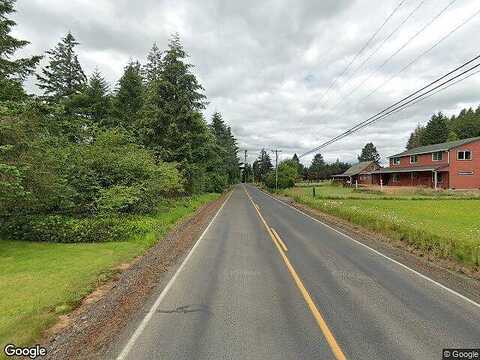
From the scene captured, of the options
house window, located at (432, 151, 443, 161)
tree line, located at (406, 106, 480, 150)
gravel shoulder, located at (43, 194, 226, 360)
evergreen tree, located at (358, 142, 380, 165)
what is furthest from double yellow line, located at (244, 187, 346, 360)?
evergreen tree, located at (358, 142, 380, 165)

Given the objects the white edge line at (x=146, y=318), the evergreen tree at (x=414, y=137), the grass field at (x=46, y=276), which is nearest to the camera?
the white edge line at (x=146, y=318)

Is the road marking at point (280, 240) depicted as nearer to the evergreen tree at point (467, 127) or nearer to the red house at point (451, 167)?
the red house at point (451, 167)

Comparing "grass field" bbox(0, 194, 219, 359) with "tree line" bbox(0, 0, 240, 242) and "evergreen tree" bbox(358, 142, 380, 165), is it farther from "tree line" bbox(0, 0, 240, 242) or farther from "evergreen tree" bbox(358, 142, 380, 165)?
"evergreen tree" bbox(358, 142, 380, 165)

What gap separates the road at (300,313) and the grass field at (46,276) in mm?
1939

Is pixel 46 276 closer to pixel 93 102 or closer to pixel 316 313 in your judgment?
pixel 316 313

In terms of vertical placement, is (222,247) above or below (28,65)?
below

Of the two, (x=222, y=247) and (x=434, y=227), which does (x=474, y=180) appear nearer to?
(x=434, y=227)

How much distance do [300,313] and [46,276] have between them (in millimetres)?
6839

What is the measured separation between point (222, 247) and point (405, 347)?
27.9 ft

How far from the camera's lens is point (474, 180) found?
4738 centimetres

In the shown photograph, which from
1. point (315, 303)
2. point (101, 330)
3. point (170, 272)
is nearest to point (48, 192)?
point (170, 272)

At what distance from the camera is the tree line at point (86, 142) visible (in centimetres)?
1234

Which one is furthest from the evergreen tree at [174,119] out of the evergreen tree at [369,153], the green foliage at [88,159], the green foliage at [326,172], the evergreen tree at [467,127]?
the evergreen tree at [369,153]

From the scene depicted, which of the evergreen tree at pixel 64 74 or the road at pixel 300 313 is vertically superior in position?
the evergreen tree at pixel 64 74
